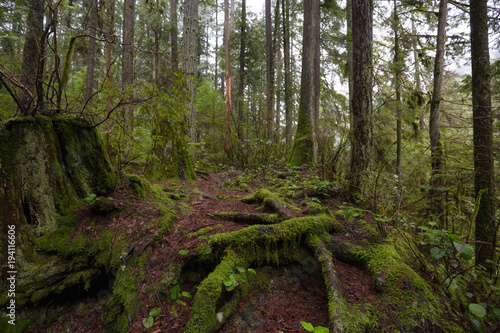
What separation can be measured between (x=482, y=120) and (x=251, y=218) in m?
5.01

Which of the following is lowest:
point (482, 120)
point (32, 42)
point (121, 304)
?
point (121, 304)

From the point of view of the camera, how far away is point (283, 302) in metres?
2.39

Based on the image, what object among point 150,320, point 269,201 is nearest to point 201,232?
point 150,320

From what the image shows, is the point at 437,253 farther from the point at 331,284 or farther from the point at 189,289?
the point at 189,289

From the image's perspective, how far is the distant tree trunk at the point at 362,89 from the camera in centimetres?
434

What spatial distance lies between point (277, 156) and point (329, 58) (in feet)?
26.0

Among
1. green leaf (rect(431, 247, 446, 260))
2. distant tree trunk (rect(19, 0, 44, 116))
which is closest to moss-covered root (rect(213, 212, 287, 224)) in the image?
green leaf (rect(431, 247, 446, 260))

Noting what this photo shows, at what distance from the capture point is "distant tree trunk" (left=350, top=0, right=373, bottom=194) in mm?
4336

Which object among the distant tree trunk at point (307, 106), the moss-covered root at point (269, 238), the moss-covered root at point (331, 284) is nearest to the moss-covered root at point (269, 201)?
the moss-covered root at point (269, 238)

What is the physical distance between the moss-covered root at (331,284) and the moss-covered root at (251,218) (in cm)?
59

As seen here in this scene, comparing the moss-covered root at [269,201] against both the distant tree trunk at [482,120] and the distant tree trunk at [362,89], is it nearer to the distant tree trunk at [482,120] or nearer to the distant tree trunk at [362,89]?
the distant tree trunk at [362,89]

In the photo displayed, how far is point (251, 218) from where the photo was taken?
11.5 ft

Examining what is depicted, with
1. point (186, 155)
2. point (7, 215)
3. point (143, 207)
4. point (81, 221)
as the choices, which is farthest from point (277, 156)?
point (7, 215)

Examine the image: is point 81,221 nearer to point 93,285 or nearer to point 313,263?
point 93,285
